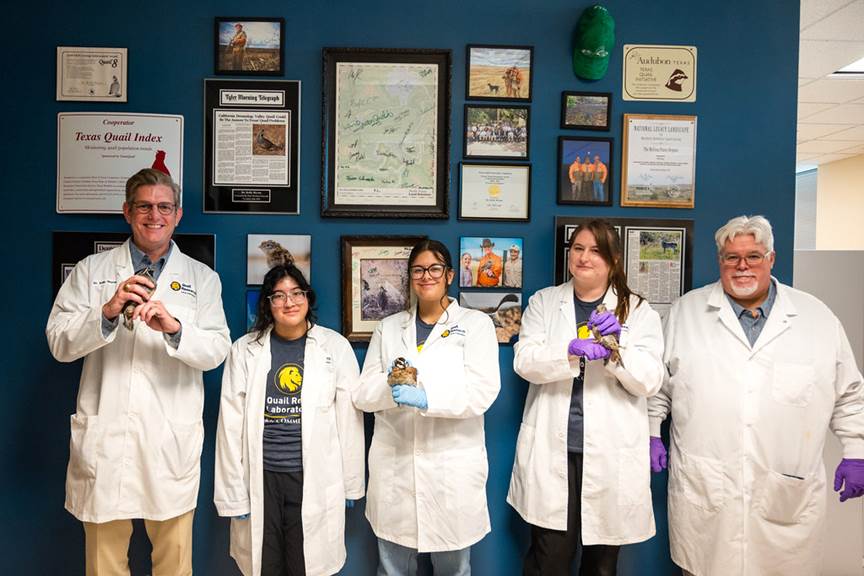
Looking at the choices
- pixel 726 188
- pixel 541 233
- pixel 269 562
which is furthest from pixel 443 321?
pixel 726 188

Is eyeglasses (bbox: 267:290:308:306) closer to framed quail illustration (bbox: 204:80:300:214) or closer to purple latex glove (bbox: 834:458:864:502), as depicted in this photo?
framed quail illustration (bbox: 204:80:300:214)

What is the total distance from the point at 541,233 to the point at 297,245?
1074mm

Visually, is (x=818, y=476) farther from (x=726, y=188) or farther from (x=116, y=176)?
(x=116, y=176)

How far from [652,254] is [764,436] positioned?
0.83 metres

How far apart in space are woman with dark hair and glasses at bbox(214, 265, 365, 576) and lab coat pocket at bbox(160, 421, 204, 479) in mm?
96

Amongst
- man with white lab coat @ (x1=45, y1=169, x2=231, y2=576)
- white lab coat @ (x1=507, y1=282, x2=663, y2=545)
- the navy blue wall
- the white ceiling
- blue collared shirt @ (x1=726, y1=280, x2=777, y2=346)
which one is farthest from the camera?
the white ceiling

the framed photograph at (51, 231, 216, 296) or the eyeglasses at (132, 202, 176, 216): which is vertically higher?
the eyeglasses at (132, 202, 176, 216)

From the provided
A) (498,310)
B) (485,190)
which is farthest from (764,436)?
(485,190)

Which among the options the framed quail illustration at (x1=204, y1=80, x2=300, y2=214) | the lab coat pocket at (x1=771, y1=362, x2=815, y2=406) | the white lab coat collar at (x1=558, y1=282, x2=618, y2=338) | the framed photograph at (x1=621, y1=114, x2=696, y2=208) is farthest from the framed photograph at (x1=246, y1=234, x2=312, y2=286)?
the lab coat pocket at (x1=771, y1=362, x2=815, y2=406)

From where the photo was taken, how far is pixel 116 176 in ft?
6.97

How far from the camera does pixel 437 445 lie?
1.78m

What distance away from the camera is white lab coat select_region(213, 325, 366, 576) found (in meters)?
1.73

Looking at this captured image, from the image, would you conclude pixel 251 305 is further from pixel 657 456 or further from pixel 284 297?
pixel 657 456

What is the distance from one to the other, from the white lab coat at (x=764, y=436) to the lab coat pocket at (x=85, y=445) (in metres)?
2.12
